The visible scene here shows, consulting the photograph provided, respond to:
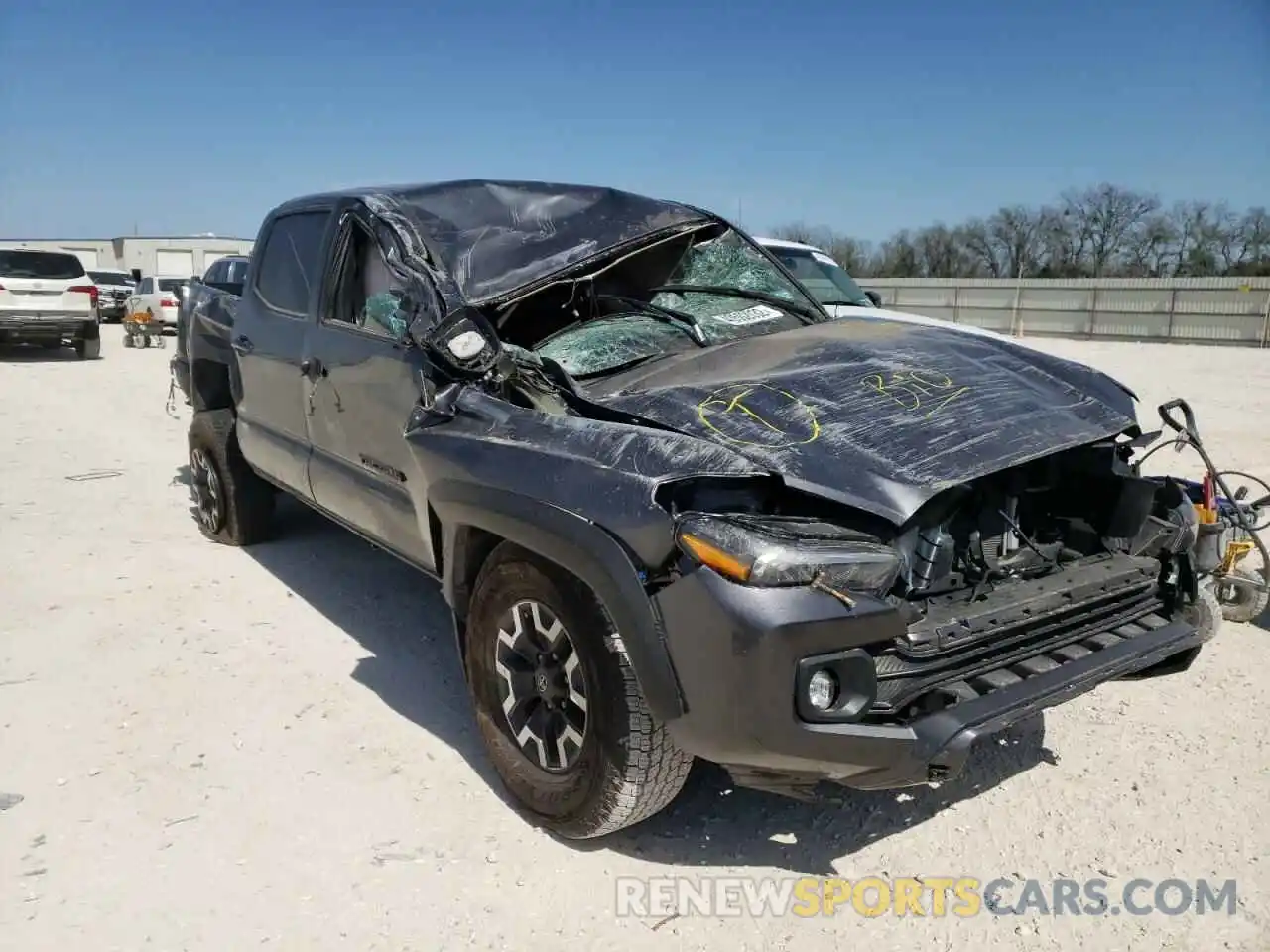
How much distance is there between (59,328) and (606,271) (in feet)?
53.2

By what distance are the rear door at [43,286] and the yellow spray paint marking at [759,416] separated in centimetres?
1721

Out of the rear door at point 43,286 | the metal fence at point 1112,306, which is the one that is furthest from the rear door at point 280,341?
the metal fence at point 1112,306

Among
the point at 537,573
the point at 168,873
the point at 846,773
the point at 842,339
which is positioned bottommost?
the point at 168,873

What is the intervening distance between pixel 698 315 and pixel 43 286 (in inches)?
645

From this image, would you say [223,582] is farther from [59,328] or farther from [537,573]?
[59,328]

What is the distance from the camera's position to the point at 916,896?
2.69 m

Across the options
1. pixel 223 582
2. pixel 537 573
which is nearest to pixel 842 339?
pixel 537 573

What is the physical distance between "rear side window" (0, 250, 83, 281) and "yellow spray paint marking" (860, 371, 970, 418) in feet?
57.2

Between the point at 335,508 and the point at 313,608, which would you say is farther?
the point at 313,608

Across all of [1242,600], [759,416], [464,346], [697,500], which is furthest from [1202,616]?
[464,346]

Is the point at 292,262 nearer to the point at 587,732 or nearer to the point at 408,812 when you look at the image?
the point at 408,812

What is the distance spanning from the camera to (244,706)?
150 inches

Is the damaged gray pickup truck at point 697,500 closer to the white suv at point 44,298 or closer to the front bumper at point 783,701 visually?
the front bumper at point 783,701

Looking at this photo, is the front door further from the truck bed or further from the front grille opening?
the front grille opening
